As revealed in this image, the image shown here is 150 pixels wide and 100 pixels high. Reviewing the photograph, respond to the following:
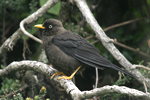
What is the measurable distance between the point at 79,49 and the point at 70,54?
225 mm

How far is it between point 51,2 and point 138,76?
8.42 feet

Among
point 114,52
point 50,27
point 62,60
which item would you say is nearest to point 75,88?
point 62,60

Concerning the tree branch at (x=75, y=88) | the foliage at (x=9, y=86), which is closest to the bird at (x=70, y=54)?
the tree branch at (x=75, y=88)

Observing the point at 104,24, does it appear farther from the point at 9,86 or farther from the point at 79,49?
the point at 9,86

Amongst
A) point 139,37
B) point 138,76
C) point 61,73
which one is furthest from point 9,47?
point 139,37

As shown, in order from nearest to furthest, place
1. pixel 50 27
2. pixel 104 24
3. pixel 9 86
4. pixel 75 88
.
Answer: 1. pixel 75 88
2. pixel 50 27
3. pixel 9 86
4. pixel 104 24

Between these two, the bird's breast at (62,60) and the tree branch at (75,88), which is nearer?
the tree branch at (75,88)

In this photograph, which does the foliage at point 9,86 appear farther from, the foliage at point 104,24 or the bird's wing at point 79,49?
the bird's wing at point 79,49

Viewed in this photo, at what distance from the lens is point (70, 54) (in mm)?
4129

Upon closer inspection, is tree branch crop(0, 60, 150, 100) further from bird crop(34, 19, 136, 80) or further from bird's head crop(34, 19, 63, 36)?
bird's head crop(34, 19, 63, 36)

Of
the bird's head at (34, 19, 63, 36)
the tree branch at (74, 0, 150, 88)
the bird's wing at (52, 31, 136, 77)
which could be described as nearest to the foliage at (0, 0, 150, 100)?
the bird's head at (34, 19, 63, 36)

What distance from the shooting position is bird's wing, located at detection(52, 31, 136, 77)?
3994mm

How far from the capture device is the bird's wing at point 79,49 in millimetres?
3994

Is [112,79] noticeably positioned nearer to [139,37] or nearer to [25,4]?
[139,37]
